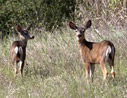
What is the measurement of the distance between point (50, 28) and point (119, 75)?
22.8 feet

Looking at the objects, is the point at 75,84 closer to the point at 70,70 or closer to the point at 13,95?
the point at 13,95

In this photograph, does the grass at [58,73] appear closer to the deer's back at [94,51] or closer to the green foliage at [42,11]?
the deer's back at [94,51]

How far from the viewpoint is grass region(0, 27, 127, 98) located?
24.8ft

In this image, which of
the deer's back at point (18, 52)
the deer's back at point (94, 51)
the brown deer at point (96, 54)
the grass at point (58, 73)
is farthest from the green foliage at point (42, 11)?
the deer's back at point (94, 51)

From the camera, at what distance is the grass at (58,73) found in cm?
757

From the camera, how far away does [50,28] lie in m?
15.7

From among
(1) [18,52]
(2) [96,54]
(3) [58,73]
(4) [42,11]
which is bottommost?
(3) [58,73]

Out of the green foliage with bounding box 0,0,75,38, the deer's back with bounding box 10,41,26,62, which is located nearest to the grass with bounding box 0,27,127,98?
the deer's back with bounding box 10,41,26,62

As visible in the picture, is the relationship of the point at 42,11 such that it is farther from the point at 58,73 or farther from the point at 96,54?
the point at 96,54

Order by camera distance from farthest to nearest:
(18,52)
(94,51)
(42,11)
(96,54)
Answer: (42,11), (18,52), (94,51), (96,54)

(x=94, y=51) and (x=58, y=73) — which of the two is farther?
(x=58, y=73)

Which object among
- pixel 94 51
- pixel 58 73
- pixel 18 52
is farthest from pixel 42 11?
pixel 94 51

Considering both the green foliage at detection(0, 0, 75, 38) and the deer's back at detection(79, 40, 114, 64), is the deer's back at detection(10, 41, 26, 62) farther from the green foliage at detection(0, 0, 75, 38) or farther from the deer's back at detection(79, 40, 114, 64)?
the green foliage at detection(0, 0, 75, 38)

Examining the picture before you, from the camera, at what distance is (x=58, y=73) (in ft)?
33.9
